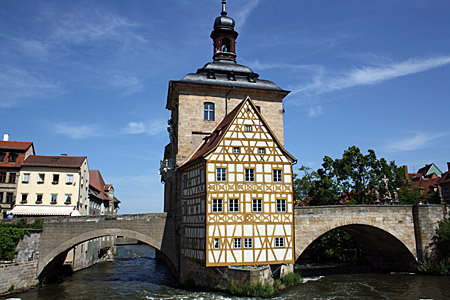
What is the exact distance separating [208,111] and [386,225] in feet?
48.0

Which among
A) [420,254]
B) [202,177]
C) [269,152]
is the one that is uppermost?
[269,152]

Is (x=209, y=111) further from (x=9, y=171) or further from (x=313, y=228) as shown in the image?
(x=9, y=171)

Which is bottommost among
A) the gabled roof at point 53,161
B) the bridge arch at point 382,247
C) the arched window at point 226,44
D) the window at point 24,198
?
the bridge arch at point 382,247

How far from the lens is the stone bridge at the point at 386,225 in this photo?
24797mm

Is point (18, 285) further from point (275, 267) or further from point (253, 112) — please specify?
point (253, 112)

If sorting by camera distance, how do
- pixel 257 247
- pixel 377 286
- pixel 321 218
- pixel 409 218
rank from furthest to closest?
pixel 409 218
pixel 321 218
pixel 377 286
pixel 257 247

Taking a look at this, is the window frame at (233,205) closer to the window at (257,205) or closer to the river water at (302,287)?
the window at (257,205)

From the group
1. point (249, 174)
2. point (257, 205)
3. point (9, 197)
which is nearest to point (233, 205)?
point (257, 205)

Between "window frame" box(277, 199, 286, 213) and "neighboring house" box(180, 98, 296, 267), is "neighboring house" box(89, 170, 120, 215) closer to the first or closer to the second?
"neighboring house" box(180, 98, 296, 267)

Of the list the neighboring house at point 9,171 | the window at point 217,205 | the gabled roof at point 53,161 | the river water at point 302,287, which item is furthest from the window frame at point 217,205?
the neighboring house at point 9,171

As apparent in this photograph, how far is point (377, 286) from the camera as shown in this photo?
76.3 ft

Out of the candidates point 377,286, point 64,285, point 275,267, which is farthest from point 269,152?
point 64,285

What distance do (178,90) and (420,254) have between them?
2028cm

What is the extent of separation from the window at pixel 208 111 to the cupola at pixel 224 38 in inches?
200
